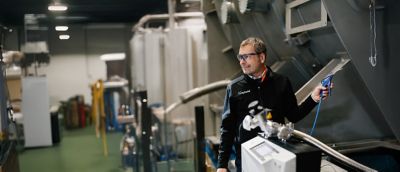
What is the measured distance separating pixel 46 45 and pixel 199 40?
238cm

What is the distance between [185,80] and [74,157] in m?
2.11

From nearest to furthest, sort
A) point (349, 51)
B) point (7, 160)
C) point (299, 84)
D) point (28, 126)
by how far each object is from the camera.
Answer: point (349, 51) → point (299, 84) → point (7, 160) → point (28, 126)

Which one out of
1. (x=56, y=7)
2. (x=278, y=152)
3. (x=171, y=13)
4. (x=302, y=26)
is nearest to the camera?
(x=278, y=152)

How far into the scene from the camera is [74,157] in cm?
497

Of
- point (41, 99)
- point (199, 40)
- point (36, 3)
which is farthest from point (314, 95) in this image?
point (41, 99)

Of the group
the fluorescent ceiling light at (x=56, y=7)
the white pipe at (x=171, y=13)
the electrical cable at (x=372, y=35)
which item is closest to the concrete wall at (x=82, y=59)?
the fluorescent ceiling light at (x=56, y=7)

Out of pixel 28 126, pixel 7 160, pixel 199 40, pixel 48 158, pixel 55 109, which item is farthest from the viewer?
pixel 55 109

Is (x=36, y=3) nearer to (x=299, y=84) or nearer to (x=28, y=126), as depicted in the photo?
(x=28, y=126)

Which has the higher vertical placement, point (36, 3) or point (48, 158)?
point (36, 3)

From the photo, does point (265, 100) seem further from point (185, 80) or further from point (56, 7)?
point (56, 7)

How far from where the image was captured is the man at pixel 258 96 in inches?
62.3

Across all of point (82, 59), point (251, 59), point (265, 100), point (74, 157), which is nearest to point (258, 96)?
point (265, 100)

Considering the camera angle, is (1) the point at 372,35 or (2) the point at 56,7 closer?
(1) the point at 372,35

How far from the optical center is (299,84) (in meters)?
2.43
